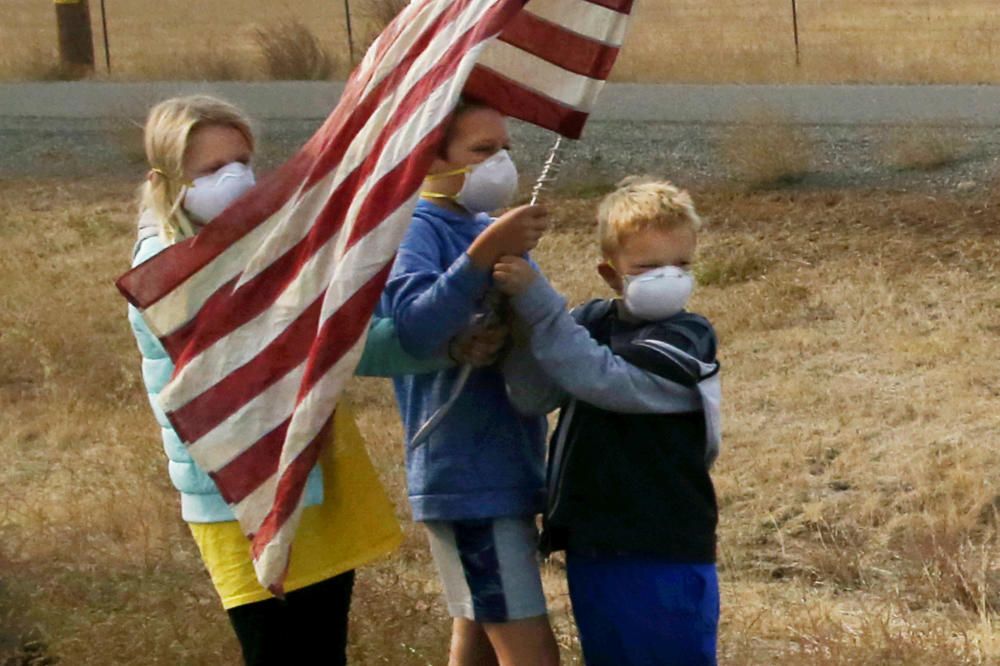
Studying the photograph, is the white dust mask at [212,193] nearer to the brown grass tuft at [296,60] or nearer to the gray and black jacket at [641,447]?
the gray and black jacket at [641,447]

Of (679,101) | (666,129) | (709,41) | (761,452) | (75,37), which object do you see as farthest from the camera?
(709,41)

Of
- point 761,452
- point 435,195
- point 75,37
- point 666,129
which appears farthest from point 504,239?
point 75,37

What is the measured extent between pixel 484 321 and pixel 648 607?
0.60 meters

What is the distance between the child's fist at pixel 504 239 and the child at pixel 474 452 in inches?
4.2

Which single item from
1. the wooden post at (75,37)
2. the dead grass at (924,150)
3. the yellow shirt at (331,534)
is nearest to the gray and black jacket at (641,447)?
the yellow shirt at (331,534)

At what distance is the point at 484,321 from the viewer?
328 centimetres

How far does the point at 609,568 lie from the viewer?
11.1ft

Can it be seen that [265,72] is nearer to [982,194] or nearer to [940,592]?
[982,194]

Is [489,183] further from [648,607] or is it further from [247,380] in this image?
[648,607]

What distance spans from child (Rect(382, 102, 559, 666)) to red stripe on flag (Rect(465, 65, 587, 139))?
0.15ft

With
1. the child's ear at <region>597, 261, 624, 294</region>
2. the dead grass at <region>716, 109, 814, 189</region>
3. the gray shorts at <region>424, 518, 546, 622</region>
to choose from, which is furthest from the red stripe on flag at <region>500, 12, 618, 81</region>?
the dead grass at <region>716, 109, 814, 189</region>

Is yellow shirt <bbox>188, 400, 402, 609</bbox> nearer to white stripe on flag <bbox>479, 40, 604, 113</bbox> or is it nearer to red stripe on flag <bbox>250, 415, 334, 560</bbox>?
red stripe on flag <bbox>250, 415, 334, 560</bbox>

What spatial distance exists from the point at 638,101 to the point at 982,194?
21.0 ft

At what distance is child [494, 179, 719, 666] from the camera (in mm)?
3320
